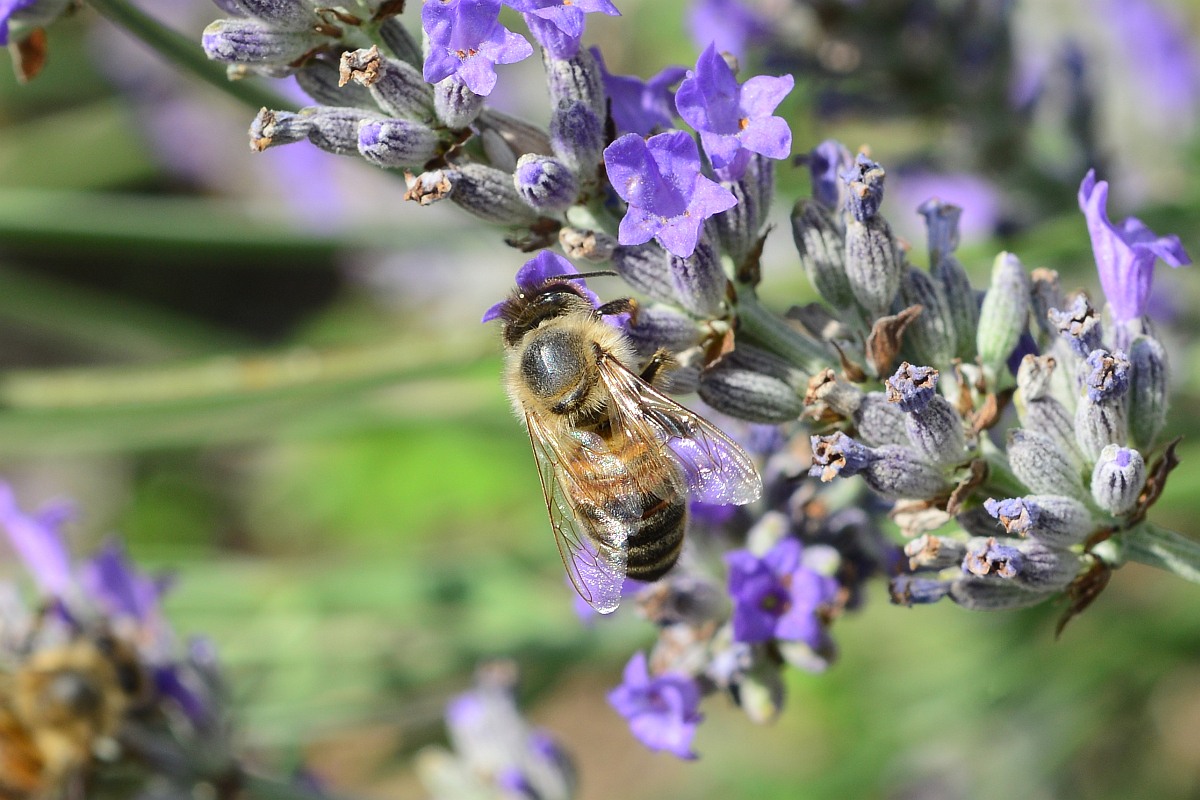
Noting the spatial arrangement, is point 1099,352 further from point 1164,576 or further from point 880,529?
point 1164,576

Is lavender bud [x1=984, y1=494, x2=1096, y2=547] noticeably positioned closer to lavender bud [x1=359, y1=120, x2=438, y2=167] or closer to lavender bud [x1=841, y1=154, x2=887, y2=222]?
lavender bud [x1=841, y1=154, x2=887, y2=222]

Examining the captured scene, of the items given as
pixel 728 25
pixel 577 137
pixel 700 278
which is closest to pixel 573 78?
pixel 577 137

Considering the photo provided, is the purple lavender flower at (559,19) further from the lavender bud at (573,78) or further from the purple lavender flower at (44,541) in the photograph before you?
the purple lavender flower at (44,541)

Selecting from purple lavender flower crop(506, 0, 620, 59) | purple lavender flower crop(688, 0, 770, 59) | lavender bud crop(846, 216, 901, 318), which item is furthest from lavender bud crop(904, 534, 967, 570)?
purple lavender flower crop(688, 0, 770, 59)

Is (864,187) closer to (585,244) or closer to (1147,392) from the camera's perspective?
(585,244)

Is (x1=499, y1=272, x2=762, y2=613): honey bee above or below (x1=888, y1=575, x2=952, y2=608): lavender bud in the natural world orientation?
below

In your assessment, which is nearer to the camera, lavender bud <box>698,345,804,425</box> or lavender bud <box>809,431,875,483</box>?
lavender bud <box>809,431,875,483</box>

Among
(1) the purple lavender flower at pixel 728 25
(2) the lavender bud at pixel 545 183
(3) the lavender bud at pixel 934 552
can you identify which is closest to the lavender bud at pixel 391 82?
(2) the lavender bud at pixel 545 183
